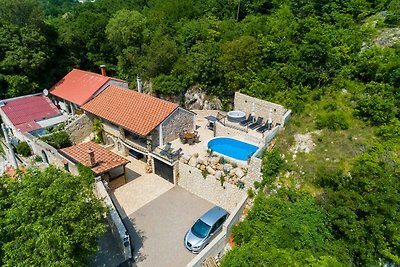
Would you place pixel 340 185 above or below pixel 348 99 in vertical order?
below

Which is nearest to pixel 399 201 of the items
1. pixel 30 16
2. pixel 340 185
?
pixel 340 185

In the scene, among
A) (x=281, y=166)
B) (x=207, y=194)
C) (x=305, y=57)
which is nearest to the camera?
(x=281, y=166)

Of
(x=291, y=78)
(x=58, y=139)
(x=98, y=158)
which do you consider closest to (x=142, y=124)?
(x=98, y=158)

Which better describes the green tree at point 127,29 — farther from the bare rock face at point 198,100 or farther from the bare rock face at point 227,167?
the bare rock face at point 227,167

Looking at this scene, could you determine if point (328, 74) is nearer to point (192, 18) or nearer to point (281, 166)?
point (281, 166)

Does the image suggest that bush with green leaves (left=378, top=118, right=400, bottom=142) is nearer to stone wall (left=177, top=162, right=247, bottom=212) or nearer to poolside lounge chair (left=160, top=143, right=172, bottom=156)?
stone wall (left=177, top=162, right=247, bottom=212)

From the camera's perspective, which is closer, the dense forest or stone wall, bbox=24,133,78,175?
the dense forest

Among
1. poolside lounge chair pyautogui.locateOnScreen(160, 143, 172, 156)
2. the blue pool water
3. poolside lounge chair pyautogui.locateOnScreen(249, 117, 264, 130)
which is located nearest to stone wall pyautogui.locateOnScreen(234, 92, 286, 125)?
poolside lounge chair pyautogui.locateOnScreen(249, 117, 264, 130)
